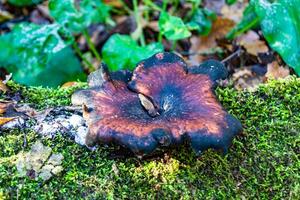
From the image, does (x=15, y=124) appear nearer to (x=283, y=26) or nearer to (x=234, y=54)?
(x=283, y=26)

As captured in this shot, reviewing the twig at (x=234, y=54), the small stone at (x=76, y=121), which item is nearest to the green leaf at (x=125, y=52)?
the twig at (x=234, y=54)

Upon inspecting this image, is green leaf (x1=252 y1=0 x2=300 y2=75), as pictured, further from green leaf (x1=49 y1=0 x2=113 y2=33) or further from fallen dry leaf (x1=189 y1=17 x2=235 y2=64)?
green leaf (x1=49 y1=0 x2=113 y2=33)

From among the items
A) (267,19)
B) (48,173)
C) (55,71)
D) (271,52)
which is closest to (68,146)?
(48,173)

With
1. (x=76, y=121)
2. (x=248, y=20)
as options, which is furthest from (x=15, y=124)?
(x=248, y=20)

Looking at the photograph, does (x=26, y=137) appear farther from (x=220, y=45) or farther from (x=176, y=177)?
(x=220, y=45)

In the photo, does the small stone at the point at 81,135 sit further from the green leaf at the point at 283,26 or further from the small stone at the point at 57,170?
the green leaf at the point at 283,26

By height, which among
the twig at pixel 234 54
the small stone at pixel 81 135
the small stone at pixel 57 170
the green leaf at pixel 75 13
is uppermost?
the small stone at pixel 81 135

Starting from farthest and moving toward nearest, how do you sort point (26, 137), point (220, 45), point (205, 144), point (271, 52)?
point (220, 45) < point (271, 52) < point (26, 137) < point (205, 144)
